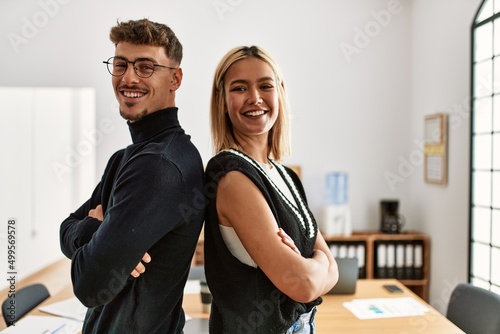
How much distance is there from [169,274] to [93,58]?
11.9 ft

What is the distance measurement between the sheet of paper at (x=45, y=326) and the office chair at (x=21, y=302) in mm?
121

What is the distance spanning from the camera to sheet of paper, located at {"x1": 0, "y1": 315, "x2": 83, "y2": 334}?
2.03 metres

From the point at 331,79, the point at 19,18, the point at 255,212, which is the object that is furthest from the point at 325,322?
the point at 19,18

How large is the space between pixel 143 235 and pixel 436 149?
11.3 feet

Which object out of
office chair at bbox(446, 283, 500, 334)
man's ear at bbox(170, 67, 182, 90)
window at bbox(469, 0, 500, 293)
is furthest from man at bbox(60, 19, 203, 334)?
window at bbox(469, 0, 500, 293)

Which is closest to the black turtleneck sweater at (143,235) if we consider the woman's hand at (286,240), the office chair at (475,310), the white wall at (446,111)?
the woman's hand at (286,240)

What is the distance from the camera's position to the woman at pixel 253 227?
1.29 m

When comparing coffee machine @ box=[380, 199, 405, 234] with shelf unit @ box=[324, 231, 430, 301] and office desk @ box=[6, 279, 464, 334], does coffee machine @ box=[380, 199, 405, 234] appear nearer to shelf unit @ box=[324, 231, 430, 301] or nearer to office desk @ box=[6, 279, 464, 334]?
shelf unit @ box=[324, 231, 430, 301]

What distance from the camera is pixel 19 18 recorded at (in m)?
4.40

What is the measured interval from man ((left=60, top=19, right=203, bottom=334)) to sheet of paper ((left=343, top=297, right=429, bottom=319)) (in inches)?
48.2

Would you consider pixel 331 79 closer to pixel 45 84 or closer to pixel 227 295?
Answer: pixel 45 84

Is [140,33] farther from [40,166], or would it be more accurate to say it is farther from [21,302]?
[40,166]

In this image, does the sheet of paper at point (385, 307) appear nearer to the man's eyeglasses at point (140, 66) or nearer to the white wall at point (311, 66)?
the man's eyeglasses at point (140, 66)

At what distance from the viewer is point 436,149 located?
13.1ft
